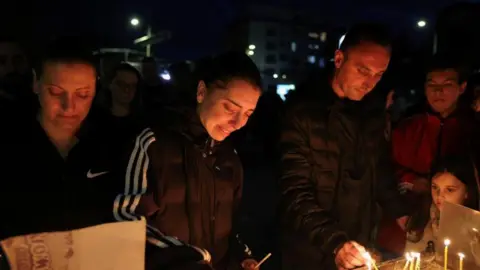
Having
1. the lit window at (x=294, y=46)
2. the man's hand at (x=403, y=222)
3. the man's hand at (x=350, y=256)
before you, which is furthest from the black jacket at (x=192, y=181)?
the lit window at (x=294, y=46)

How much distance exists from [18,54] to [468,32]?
3716 millimetres

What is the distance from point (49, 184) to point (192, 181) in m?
0.64

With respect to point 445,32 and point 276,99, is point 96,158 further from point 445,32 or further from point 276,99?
point 276,99

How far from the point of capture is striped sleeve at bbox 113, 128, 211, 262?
1.64 m

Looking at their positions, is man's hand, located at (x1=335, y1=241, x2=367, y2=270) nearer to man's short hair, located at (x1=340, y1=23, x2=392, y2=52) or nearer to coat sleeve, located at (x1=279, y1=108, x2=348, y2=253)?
coat sleeve, located at (x1=279, y1=108, x2=348, y2=253)

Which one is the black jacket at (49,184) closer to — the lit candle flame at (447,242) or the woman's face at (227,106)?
the woman's face at (227,106)

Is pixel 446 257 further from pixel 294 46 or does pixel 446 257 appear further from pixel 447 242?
pixel 294 46

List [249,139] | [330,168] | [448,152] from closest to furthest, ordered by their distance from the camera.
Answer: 1. [330,168]
2. [448,152]
3. [249,139]

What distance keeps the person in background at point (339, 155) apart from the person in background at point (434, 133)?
0.49 m

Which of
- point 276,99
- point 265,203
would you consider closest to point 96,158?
point 265,203

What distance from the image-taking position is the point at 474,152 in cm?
319

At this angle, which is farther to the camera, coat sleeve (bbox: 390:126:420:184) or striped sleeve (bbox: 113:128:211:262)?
coat sleeve (bbox: 390:126:420:184)

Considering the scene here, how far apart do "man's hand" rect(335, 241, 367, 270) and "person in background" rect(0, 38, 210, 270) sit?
1091 millimetres

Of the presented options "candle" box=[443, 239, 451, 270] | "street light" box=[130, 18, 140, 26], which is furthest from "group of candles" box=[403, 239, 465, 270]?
"street light" box=[130, 18, 140, 26]
